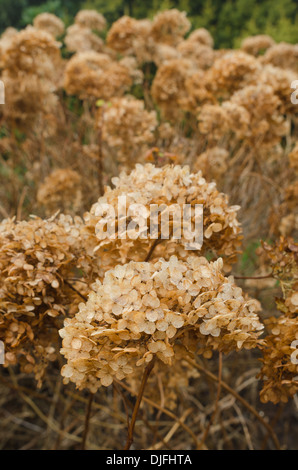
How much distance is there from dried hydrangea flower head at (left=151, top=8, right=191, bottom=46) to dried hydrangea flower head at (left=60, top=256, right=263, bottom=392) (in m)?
1.86

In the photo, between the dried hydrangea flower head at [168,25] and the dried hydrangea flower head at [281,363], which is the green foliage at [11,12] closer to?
the dried hydrangea flower head at [168,25]

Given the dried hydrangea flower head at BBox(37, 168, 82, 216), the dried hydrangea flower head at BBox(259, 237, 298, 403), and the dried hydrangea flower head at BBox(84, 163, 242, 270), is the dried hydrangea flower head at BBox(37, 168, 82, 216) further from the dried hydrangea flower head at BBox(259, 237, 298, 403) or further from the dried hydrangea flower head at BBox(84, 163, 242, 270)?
the dried hydrangea flower head at BBox(259, 237, 298, 403)

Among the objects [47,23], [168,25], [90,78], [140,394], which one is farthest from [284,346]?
[47,23]

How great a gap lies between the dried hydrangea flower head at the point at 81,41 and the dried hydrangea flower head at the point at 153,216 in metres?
1.88

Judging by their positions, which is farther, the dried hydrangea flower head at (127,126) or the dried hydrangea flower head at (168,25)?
the dried hydrangea flower head at (168,25)

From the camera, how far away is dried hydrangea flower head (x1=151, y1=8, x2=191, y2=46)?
210cm

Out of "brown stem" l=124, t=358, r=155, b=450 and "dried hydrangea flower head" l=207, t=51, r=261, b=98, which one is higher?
"dried hydrangea flower head" l=207, t=51, r=261, b=98

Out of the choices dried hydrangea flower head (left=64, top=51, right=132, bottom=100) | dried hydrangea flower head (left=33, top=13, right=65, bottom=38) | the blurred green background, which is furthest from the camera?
the blurred green background

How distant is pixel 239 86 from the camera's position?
1.60 meters

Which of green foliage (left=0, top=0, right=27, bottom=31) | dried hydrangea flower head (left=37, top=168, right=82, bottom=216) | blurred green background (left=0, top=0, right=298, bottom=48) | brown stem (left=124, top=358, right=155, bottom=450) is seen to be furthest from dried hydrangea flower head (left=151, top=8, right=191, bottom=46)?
green foliage (left=0, top=0, right=27, bottom=31)

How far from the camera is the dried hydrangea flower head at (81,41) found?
7.81ft

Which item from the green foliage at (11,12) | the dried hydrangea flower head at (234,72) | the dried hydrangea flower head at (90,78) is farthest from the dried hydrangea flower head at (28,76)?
the green foliage at (11,12)

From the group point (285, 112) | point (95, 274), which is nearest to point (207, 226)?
point (95, 274)
